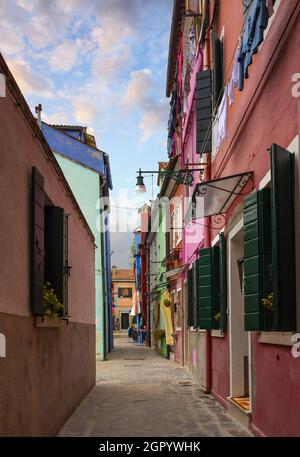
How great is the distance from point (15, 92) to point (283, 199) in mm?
2553

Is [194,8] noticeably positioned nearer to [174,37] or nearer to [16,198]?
[174,37]

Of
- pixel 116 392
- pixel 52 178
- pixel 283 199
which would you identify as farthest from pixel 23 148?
pixel 116 392

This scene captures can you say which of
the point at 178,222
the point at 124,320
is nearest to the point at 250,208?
the point at 178,222

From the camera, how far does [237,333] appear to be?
9195 millimetres

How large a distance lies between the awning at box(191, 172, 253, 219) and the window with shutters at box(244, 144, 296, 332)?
175cm

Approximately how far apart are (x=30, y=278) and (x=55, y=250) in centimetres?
153

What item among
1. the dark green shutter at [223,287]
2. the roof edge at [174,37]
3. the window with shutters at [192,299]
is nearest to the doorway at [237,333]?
the dark green shutter at [223,287]

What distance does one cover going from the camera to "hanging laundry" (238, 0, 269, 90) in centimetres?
597

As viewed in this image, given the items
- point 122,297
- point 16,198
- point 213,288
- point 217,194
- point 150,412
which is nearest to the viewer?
point 16,198

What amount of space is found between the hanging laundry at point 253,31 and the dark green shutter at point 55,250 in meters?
2.80

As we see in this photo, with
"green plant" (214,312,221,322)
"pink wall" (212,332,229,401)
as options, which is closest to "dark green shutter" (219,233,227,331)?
"pink wall" (212,332,229,401)

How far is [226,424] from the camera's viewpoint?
823 centimetres

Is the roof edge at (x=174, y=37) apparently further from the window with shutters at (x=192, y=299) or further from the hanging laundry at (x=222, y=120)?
the hanging laundry at (x=222, y=120)
